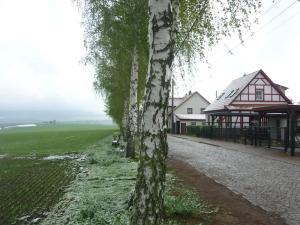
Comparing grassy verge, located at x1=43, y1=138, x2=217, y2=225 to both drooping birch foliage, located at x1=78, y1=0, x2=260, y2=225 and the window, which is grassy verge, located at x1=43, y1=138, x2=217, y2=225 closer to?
drooping birch foliage, located at x1=78, y1=0, x2=260, y2=225

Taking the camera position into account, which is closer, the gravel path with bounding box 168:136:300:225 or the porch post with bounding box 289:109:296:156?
the gravel path with bounding box 168:136:300:225

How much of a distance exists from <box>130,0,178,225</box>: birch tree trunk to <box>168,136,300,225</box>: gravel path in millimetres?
3314

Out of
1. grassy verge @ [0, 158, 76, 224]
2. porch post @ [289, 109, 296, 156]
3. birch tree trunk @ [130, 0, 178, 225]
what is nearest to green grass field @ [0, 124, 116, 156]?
grassy verge @ [0, 158, 76, 224]

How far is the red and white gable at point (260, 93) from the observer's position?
157ft

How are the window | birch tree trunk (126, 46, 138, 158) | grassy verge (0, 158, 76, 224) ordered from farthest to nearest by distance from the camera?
the window, birch tree trunk (126, 46, 138, 158), grassy verge (0, 158, 76, 224)

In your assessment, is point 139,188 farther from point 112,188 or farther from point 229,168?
point 229,168

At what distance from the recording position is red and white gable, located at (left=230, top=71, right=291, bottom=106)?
47906 mm

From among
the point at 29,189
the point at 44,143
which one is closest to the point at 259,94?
the point at 44,143

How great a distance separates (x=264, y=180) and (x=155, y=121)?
27.0ft

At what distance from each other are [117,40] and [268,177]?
26.0 feet

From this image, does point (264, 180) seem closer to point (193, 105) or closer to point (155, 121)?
point (155, 121)

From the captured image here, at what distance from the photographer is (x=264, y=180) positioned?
13.2 m

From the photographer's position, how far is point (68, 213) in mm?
9016

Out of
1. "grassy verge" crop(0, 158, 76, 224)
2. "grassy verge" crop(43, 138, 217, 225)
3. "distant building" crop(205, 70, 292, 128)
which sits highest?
"distant building" crop(205, 70, 292, 128)
